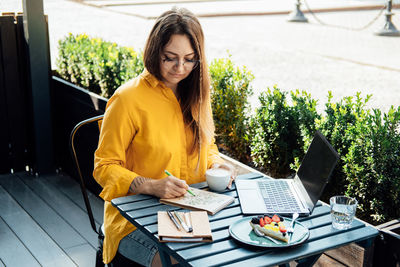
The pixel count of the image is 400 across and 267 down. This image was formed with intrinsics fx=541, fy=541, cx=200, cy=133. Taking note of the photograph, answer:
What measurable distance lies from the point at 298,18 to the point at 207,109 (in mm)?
11451

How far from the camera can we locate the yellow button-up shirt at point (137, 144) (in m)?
2.14

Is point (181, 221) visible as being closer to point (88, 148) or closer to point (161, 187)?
point (161, 187)

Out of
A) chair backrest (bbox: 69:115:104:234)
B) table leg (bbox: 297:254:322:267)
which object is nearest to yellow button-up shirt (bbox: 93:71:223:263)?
table leg (bbox: 297:254:322:267)

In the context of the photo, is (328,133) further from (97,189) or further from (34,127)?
(34,127)

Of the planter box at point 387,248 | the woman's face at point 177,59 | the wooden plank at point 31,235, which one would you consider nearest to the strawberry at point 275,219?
the planter box at point 387,248

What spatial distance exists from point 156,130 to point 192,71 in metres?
0.32

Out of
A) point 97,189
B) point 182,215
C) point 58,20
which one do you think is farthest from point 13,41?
point 58,20

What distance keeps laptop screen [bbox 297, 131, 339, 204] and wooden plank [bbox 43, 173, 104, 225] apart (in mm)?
1909

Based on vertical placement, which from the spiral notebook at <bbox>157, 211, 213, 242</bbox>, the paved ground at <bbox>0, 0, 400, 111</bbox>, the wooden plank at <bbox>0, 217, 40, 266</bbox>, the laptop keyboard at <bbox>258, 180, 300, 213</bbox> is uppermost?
the spiral notebook at <bbox>157, 211, 213, 242</bbox>

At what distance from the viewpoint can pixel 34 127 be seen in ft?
14.1

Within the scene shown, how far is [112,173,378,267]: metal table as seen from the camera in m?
1.64

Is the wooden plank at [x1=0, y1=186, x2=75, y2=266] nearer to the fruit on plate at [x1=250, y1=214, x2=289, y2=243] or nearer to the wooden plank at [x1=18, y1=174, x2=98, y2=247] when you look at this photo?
the wooden plank at [x1=18, y1=174, x2=98, y2=247]

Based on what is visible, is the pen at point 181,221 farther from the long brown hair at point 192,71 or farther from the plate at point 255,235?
the long brown hair at point 192,71

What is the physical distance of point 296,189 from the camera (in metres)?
2.18
